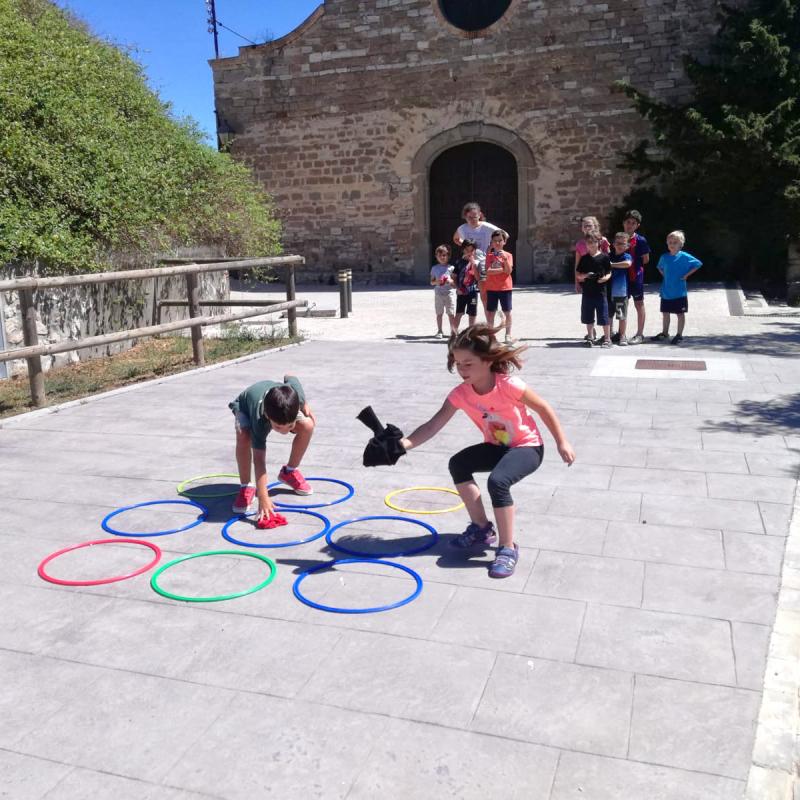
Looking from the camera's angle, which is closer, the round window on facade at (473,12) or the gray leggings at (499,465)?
the gray leggings at (499,465)

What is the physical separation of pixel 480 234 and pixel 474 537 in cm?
733

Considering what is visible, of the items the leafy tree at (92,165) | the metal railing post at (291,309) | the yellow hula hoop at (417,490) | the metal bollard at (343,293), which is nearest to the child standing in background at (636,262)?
the metal railing post at (291,309)

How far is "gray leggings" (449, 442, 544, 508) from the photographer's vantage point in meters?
3.88

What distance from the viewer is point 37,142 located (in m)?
10.6

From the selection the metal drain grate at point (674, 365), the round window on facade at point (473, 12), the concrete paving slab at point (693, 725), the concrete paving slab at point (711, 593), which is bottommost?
the concrete paving slab at point (693, 725)

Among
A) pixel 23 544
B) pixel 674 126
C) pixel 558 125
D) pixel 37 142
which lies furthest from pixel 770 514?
pixel 558 125

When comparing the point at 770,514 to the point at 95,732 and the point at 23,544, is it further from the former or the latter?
the point at 23,544

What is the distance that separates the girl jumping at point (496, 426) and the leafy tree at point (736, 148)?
621 inches

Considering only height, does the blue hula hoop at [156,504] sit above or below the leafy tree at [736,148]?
below

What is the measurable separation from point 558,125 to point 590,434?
15.8m

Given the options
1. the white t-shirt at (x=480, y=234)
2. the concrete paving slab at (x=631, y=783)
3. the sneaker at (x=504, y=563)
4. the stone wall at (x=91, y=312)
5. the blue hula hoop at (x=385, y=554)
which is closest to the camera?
the concrete paving slab at (x=631, y=783)

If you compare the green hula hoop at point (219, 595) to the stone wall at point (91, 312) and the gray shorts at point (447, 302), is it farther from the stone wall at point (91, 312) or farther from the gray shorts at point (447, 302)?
the gray shorts at point (447, 302)

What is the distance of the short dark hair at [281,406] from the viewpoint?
426 centimetres

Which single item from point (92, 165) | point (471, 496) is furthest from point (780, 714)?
point (92, 165)
